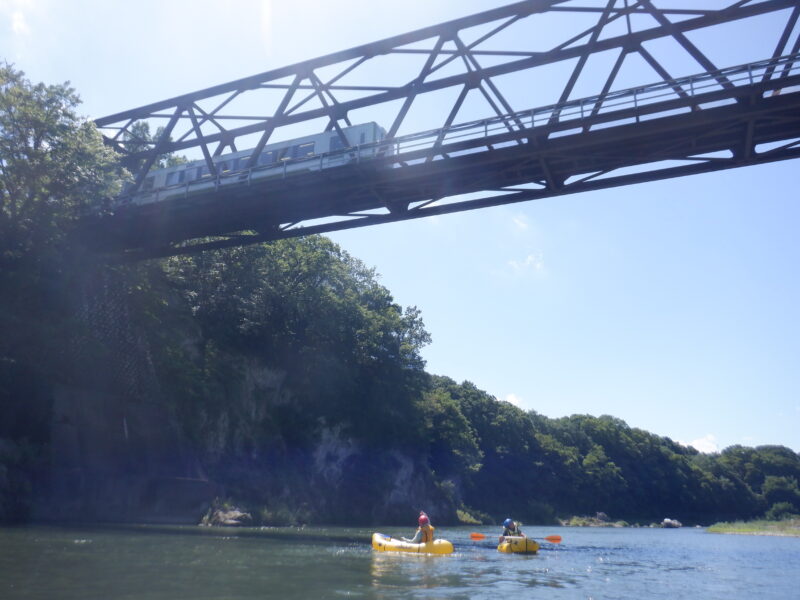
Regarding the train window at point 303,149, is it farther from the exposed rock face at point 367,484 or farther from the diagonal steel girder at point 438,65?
the exposed rock face at point 367,484

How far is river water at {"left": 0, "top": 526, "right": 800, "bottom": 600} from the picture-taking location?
11.0 metres

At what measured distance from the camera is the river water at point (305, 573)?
435 inches

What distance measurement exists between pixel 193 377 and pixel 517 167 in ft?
79.6

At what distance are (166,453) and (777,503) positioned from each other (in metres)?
120

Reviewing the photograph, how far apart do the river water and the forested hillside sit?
7.88m

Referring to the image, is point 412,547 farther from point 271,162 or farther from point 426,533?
point 271,162

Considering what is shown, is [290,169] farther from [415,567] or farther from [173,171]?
[415,567]

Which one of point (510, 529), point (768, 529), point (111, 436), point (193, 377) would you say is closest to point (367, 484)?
point (193, 377)

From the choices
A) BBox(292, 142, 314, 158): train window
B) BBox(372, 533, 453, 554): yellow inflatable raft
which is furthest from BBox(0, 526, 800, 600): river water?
BBox(292, 142, 314, 158): train window

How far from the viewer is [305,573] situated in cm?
1414

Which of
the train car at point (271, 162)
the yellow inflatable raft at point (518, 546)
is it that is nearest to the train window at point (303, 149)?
the train car at point (271, 162)

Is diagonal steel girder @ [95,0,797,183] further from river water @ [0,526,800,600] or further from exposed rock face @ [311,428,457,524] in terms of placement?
exposed rock face @ [311,428,457,524]

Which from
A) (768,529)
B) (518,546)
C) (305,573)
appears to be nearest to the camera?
(305,573)

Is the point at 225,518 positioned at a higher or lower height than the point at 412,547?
higher
